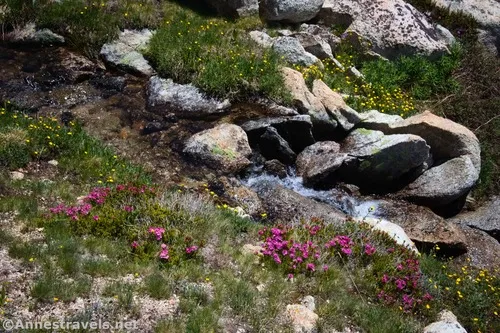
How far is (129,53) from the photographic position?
15086 millimetres

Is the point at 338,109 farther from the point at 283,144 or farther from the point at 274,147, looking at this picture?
the point at 274,147

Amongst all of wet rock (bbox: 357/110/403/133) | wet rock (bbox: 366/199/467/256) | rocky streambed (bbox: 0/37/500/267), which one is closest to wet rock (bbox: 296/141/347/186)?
rocky streambed (bbox: 0/37/500/267)

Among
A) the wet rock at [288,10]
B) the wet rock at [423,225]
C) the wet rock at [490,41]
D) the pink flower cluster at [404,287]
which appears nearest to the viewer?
the pink flower cluster at [404,287]

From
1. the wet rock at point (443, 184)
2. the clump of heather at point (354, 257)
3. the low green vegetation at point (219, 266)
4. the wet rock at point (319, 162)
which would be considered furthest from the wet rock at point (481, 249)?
the clump of heather at point (354, 257)

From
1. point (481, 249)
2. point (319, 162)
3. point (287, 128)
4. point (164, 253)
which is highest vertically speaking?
point (164, 253)

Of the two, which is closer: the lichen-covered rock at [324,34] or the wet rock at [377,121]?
the wet rock at [377,121]

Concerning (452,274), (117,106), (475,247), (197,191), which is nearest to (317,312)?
(452,274)

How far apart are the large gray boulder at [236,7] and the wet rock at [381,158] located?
700 centimetres

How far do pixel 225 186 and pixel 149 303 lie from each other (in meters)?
5.05

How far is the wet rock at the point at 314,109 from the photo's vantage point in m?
13.8

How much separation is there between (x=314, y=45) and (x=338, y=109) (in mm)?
3730

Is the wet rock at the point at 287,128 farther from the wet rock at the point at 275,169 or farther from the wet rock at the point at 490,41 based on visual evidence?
the wet rock at the point at 490,41

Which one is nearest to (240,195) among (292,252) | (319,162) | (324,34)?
(319,162)

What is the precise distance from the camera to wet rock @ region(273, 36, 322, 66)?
1605 cm
